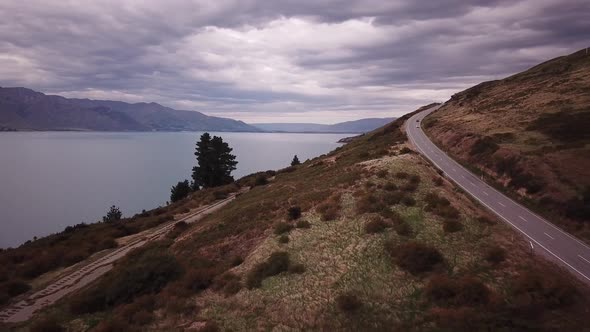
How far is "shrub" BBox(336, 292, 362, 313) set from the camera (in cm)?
1716

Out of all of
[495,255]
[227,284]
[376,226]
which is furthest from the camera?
[376,226]

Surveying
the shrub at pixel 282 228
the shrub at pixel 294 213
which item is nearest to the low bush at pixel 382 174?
the shrub at pixel 294 213

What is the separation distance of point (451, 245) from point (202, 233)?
20004 millimetres

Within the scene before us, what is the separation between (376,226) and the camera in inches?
936

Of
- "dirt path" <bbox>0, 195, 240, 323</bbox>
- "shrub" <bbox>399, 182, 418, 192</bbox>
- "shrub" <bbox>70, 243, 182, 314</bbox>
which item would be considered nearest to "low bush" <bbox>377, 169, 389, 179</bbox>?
"shrub" <bbox>399, 182, 418, 192</bbox>

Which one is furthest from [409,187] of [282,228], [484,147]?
[484,147]

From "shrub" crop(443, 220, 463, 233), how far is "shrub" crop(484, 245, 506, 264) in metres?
2.73

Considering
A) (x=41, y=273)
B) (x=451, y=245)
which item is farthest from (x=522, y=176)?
(x=41, y=273)

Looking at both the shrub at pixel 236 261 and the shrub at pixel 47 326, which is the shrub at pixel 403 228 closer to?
the shrub at pixel 236 261

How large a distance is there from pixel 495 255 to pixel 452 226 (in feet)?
11.9

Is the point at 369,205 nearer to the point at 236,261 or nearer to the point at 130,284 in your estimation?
the point at 236,261

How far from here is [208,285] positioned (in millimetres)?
21203

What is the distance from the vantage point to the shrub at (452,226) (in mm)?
23031

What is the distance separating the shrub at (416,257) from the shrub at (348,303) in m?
3.92
